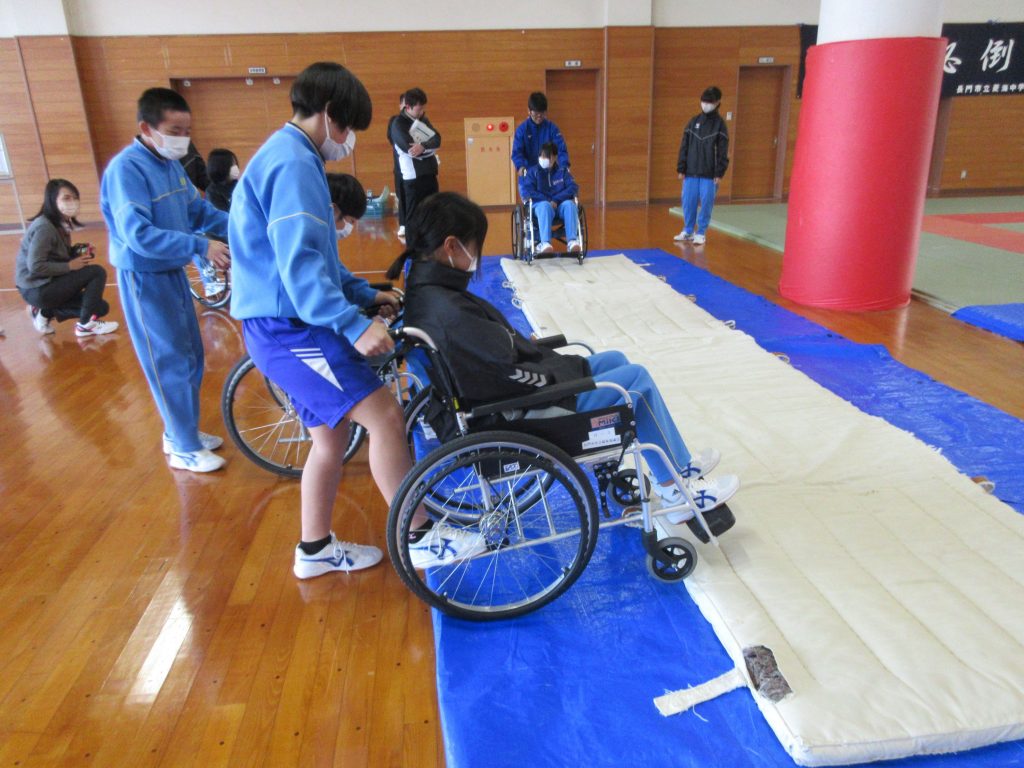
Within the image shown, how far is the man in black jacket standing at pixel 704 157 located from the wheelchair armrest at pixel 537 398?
5.22 meters

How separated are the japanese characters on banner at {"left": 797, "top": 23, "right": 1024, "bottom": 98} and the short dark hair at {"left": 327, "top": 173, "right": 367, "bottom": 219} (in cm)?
886

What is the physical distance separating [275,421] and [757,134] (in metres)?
8.97

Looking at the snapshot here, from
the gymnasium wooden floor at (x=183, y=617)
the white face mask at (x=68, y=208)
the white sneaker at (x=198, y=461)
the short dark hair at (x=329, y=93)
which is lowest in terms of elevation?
the gymnasium wooden floor at (x=183, y=617)

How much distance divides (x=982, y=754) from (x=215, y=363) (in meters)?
3.65

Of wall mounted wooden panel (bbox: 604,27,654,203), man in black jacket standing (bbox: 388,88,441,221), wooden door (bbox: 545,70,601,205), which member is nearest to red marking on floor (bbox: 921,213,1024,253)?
wall mounted wooden panel (bbox: 604,27,654,203)

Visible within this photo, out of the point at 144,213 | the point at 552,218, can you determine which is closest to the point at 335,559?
the point at 144,213

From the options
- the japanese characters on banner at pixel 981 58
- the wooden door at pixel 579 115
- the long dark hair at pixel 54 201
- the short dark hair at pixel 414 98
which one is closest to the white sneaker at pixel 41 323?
the long dark hair at pixel 54 201

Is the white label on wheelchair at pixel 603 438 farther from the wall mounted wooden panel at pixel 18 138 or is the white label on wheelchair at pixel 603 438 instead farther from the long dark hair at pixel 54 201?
the wall mounted wooden panel at pixel 18 138

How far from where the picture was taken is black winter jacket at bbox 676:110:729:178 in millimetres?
6203

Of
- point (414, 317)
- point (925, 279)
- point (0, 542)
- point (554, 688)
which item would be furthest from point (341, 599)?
point (925, 279)

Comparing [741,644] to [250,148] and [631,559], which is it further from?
[250,148]

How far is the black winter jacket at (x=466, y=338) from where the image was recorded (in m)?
1.58

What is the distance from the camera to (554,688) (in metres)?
1.48

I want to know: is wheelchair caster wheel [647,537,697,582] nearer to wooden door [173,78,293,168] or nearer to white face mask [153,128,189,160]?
white face mask [153,128,189,160]
